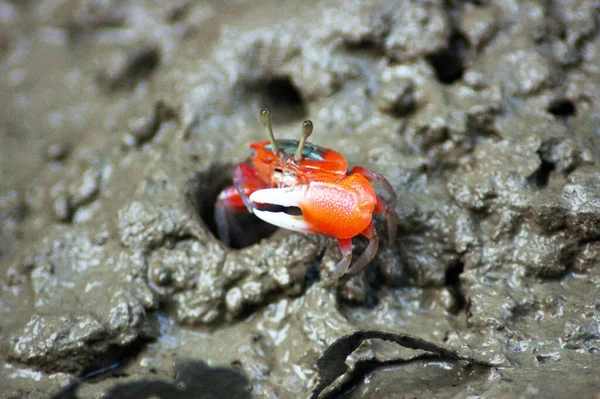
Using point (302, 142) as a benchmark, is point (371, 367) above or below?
below

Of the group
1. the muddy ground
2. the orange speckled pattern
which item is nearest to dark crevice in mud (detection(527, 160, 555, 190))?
the muddy ground

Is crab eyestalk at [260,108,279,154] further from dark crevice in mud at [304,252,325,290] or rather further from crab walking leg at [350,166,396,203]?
dark crevice in mud at [304,252,325,290]

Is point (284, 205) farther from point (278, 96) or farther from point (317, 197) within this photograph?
point (278, 96)

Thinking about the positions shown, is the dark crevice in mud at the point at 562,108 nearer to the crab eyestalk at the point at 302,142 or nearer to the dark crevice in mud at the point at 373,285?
the dark crevice in mud at the point at 373,285

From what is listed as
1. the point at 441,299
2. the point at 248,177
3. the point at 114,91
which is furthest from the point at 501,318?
the point at 114,91

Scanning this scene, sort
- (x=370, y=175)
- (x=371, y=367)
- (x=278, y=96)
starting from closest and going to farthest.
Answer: (x=371, y=367), (x=370, y=175), (x=278, y=96)

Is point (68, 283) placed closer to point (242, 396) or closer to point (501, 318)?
point (242, 396)

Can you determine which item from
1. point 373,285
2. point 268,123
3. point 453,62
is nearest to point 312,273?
point 373,285
